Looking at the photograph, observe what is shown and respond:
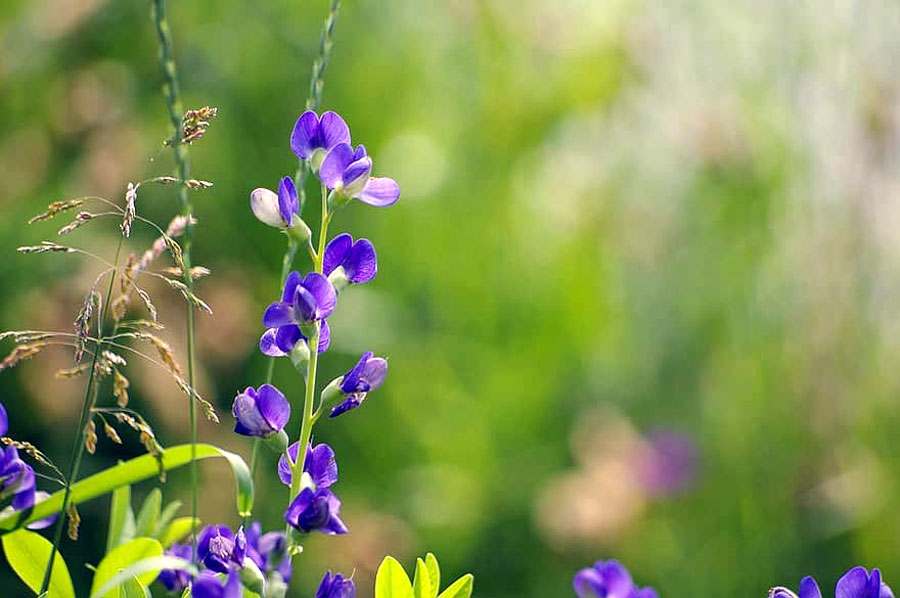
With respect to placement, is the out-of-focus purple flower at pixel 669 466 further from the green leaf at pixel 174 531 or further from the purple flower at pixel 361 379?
the purple flower at pixel 361 379

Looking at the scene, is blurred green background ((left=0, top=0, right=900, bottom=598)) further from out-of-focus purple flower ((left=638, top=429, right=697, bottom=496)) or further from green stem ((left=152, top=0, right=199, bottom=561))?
green stem ((left=152, top=0, right=199, bottom=561))

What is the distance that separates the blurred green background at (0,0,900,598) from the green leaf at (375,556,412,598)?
1545 mm

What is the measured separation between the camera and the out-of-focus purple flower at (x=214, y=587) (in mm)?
537

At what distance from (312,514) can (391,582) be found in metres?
0.10

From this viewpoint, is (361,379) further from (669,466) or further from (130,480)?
(669,466)

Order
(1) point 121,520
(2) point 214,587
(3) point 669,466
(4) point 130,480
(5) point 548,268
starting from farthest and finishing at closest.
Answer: (5) point 548,268
(3) point 669,466
(1) point 121,520
(4) point 130,480
(2) point 214,587

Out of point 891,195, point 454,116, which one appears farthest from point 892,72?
point 454,116

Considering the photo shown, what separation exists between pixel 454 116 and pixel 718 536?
4.40 feet

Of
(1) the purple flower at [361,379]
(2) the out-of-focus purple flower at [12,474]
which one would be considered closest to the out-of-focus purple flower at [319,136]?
(1) the purple flower at [361,379]

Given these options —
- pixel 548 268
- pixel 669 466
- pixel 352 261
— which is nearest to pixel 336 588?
pixel 352 261

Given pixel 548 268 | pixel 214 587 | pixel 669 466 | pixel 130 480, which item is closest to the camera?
pixel 214 587

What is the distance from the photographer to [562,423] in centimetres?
275

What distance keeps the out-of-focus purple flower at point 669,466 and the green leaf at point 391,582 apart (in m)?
1.84

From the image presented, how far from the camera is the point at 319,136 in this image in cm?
68
